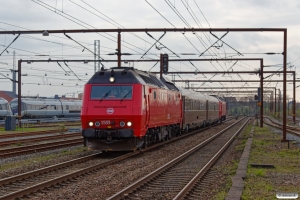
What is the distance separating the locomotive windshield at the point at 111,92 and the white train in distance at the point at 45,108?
143 feet

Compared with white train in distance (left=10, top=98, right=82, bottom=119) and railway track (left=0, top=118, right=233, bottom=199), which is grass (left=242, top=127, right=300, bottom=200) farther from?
white train in distance (left=10, top=98, right=82, bottom=119)

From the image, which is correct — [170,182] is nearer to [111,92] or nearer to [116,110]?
[116,110]

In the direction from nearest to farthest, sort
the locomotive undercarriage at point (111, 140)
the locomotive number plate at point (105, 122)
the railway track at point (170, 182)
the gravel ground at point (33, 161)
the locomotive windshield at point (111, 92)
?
the railway track at point (170, 182) → the gravel ground at point (33, 161) → the locomotive undercarriage at point (111, 140) → the locomotive number plate at point (105, 122) → the locomotive windshield at point (111, 92)

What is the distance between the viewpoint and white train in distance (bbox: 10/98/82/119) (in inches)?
2426

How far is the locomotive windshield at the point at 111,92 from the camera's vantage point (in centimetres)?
1833

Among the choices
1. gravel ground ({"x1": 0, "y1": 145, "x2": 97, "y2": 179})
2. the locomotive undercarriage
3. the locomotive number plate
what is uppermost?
the locomotive number plate

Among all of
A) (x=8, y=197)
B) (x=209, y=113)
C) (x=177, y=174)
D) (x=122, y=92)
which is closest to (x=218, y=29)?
(x=122, y=92)

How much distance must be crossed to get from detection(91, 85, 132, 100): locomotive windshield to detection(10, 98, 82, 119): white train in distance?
143 feet

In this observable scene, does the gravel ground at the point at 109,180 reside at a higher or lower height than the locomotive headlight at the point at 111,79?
lower

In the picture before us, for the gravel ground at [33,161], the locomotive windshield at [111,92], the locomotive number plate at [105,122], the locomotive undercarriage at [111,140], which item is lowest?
the gravel ground at [33,161]

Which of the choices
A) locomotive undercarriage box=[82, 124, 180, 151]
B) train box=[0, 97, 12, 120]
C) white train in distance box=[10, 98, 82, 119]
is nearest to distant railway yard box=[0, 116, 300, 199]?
locomotive undercarriage box=[82, 124, 180, 151]

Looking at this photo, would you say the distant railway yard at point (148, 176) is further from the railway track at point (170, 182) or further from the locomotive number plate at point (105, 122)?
the locomotive number plate at point (105, 122)

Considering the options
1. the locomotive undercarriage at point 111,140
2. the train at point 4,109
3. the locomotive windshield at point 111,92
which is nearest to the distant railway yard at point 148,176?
the locomotive undercarriage at point 111,140

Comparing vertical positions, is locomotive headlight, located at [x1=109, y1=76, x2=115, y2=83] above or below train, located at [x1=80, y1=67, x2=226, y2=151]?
above
